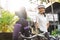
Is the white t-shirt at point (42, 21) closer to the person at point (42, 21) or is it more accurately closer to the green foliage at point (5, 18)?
the person at point (42, 21)

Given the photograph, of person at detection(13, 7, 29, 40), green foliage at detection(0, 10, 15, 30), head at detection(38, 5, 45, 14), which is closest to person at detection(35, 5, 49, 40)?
head at detection(38, 5, 45, 14)

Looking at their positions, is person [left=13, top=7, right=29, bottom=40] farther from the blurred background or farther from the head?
the head

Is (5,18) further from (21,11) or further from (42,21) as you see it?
(42,21)

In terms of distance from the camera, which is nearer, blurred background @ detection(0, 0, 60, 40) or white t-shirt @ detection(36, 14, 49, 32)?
blurred background @ detection(0, 0, 60, 40)

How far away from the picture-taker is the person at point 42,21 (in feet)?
4.46

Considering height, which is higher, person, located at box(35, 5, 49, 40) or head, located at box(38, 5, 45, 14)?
head, located at box(38, 5, 45, 14)

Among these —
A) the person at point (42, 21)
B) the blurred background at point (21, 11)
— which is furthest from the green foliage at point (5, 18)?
the person at point (42, 21)

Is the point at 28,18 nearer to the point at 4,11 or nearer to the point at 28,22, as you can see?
the point at 28,22

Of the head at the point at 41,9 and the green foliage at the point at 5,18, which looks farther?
the head at the point at 41,9

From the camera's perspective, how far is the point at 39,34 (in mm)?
1342

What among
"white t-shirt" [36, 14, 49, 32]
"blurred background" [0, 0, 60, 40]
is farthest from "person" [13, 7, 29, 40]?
"white t-shirt" [36, 14, 49, 32]

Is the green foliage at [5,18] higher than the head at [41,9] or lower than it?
lower

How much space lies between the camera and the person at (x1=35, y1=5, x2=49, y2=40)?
1361 millimetres

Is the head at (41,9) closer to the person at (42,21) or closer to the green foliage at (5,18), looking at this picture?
the person at (42,21)
